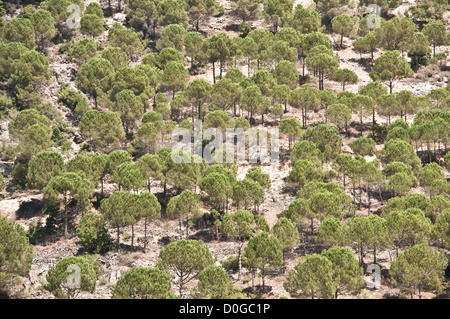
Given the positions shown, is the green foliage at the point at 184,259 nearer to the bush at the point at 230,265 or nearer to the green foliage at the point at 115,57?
the bush at the point at 230,265

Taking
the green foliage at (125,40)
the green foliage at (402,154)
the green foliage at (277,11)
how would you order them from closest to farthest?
the green foliage at (402,154), the green foliage at (125,40), the green foliage at (277,11)

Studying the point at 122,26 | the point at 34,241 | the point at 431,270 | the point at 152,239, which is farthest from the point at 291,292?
the point at 122,26

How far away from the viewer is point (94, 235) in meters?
85.5

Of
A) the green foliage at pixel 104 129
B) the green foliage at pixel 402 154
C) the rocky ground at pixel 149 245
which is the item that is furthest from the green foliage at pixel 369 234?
the green foliage at pixel 104 129

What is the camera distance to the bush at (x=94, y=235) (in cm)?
8500

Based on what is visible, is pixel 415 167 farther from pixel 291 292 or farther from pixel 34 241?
pixel 34 241

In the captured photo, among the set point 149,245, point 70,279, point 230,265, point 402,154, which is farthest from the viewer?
point 402,154

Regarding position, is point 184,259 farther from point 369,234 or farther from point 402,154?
point 402,154

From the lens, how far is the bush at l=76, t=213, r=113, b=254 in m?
85.0

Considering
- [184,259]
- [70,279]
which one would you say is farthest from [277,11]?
[70,279]

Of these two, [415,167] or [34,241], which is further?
[415,167]

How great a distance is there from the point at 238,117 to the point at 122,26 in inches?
1636
